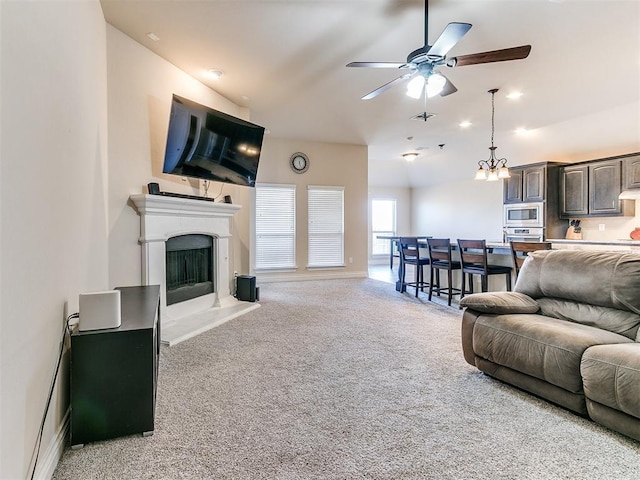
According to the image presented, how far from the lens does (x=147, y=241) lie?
3.63 metres

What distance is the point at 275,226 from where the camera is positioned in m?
7.26

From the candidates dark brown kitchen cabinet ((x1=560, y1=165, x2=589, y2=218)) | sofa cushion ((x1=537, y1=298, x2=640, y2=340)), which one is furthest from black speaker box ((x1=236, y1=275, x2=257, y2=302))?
dark brown kitchen cabinet ((x1=560, y1=165, x2=589, y2=218))

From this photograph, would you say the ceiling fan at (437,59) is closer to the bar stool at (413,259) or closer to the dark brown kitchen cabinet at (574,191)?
the bar stool at (413,259)

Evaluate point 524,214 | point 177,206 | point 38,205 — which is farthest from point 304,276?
point 38,205

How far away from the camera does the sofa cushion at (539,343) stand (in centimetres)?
205

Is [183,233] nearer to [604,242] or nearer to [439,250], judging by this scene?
[439,250]

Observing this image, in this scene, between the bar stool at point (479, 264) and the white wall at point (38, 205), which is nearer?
the white wall at point (38, 205)

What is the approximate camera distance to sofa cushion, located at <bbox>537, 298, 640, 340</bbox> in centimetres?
225

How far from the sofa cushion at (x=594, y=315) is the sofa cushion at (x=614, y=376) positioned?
0.31m

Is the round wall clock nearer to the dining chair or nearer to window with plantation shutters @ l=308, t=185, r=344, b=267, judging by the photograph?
window with plantation shutters @ l=308, t=185, r=344, b=267

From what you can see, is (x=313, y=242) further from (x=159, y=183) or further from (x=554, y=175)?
(x=554, y=175)

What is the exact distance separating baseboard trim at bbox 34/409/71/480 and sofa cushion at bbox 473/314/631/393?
2.58 m

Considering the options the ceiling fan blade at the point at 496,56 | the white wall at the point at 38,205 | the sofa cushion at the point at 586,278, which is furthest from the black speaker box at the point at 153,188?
the sofa cushion at the point at 586,278

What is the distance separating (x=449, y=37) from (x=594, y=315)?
2135mm
